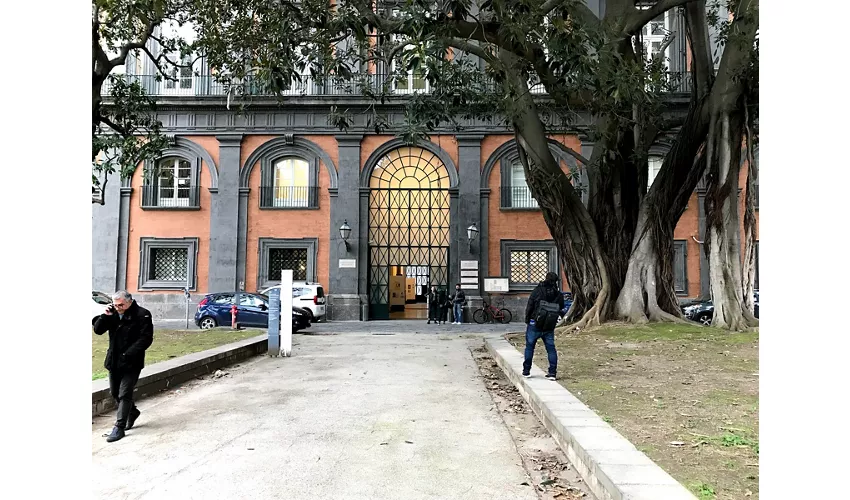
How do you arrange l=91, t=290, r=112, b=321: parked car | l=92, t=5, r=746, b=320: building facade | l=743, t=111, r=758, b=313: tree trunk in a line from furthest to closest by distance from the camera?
l=92, t=5, r=746, b=320: building facade, l=91, t=290, r=112, b=321: parked car, l=743, t=111, r=758, b=313: tree trunk

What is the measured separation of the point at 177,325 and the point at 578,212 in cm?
1463

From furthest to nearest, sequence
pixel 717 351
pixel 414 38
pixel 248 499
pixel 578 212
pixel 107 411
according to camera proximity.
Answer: pixel 578 212
pixel 717 351
pixel 414 38
pixel 107 411
pixel 248 499

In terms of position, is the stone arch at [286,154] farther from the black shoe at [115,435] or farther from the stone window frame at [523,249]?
the black shoe at [115,435]

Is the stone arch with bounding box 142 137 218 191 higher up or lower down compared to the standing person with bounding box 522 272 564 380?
higher up

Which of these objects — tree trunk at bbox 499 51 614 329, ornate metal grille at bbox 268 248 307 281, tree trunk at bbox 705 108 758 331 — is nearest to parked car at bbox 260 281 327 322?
ornate metal grille at bbox 268 248 307 281

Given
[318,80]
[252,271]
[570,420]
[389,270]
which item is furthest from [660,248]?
[252,271]

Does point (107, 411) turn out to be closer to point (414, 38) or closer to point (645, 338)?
point (414, 38)

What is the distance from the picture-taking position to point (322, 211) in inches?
952

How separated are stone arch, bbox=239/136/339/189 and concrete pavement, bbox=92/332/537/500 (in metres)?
15.4

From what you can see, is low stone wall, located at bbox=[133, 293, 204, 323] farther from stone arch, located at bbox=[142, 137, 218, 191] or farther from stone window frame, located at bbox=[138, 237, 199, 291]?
stone arch, located at bbox=[142, 137, 218, 191]

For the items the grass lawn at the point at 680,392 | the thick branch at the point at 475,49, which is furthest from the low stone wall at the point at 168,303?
the thick branch at the point at 475,49

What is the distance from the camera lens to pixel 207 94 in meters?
24.4

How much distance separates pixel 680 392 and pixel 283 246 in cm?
1906

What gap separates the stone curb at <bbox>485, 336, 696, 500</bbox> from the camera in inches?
141
